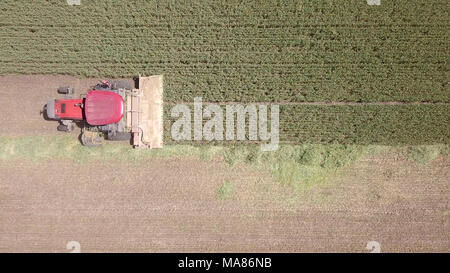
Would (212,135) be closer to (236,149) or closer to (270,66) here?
(236,149)

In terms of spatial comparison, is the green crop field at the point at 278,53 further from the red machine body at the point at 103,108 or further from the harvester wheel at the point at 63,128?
the harvester wheel at the point at 63,128

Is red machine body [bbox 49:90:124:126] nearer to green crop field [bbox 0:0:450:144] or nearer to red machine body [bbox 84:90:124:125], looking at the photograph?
red machine body [bbox 84:90:124:125]

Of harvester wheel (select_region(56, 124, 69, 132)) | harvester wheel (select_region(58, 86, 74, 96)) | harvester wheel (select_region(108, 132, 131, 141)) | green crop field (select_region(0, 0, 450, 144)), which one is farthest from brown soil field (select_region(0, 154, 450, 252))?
harvester wheel (select_region(58, 86, 74, 96))

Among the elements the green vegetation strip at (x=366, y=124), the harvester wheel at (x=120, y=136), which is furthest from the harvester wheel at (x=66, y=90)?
the green vegetation strip at (x=366, y=124)

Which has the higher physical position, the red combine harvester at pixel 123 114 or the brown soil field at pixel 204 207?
the red combine harvester at pixel 123 114

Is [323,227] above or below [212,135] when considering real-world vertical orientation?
below
